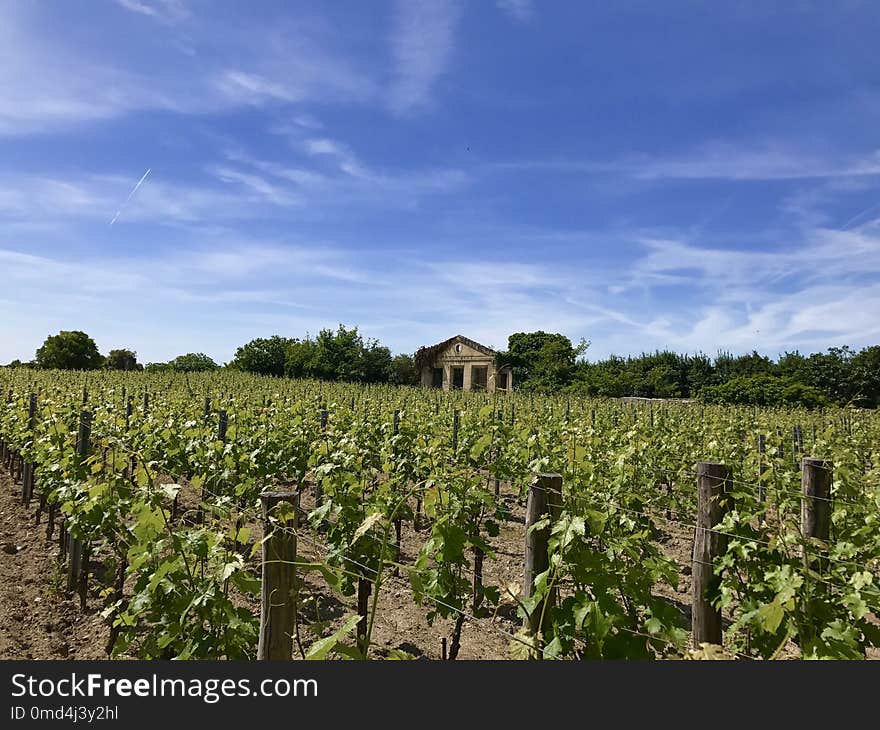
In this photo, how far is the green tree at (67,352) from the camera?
45.8 m

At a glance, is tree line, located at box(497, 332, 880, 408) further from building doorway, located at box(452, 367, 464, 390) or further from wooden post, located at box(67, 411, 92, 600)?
wooden post, located at box(67, 411, 92, 600)

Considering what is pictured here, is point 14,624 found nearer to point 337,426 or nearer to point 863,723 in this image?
point 337,426

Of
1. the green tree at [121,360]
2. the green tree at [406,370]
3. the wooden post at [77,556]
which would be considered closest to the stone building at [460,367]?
the green tree at [406,370]

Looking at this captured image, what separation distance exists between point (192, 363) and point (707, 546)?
50.7m

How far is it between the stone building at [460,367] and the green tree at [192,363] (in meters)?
17.6

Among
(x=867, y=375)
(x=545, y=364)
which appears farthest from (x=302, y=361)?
(x=867, y=375)

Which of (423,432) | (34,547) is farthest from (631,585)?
(34,547)

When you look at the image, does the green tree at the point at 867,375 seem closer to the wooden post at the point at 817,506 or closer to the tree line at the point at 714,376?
the tree line at the point at 714,376

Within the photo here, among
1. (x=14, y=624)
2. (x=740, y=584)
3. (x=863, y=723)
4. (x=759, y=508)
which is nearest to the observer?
(x=863, y=723)

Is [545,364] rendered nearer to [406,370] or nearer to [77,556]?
[406,370]

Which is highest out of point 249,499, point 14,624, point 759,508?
point 759,508

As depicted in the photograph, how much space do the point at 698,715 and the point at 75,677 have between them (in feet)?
5.40

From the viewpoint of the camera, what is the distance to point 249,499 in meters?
5.90

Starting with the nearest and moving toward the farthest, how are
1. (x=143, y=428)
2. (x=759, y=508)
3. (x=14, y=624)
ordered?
(x=759, y=508), (x=14, y=624), (x=143, y=428)
